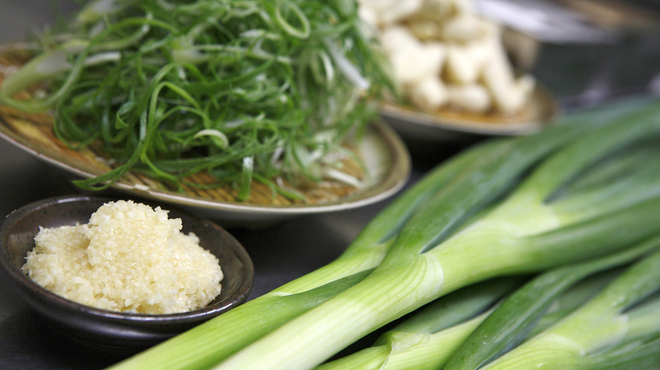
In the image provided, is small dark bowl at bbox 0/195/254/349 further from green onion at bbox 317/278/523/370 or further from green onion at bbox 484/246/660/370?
green onion at bbox 484/246/660/370

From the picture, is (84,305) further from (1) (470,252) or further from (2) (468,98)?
(2) (468,98)

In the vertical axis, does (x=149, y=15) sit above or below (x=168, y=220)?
above

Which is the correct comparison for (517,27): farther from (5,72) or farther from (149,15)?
(5,72)

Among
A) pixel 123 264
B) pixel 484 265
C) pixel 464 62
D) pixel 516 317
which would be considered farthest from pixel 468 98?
pixel 123 264

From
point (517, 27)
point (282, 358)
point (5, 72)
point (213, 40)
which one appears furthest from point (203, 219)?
point (517, 27)

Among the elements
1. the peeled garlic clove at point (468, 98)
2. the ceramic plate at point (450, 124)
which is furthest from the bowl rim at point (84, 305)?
the peeled garlic clove at point (468, 98)

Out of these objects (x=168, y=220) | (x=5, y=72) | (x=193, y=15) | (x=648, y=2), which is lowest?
(x=648, y=2)

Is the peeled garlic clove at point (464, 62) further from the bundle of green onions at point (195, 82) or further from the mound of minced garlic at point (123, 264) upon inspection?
the mound of minced garlic at point (123, 264)

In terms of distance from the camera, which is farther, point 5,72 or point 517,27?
point 517,27
